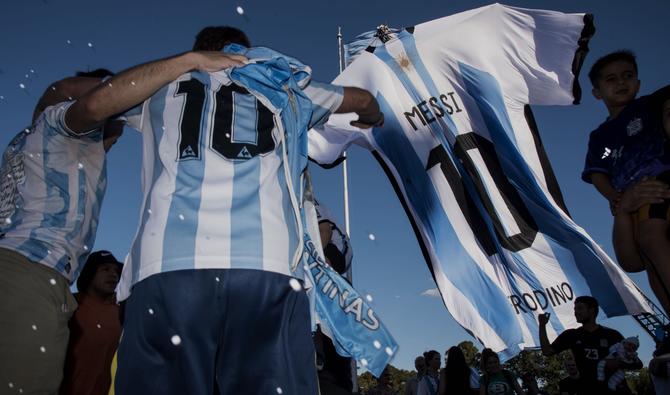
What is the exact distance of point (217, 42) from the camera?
2.03m

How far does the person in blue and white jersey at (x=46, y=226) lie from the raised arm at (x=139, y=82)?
17 centimetres

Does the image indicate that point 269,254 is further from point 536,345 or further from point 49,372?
point 536,345

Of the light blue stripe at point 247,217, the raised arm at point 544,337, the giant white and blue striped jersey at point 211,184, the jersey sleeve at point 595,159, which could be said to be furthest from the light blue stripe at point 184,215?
the raised arm at point 544,337

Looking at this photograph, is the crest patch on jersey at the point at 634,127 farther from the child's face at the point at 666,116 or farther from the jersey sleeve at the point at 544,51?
the jersey sleeve at the point at 544,51

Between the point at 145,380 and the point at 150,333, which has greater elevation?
the point at 150,333

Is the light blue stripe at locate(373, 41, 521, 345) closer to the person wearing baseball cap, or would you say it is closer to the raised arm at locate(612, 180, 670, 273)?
the raised arm at locate(612, 180, 670, 273)

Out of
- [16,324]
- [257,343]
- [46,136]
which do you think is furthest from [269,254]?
[46,136]

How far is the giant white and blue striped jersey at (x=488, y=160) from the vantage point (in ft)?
19.4

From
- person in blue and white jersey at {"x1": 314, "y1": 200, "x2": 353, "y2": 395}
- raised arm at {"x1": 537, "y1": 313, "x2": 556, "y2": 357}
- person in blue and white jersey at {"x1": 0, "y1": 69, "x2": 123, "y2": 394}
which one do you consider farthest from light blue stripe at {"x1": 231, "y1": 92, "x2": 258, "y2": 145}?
raised arm at {"x1": 537, "y1": 313, "x2": 556, "y2": 357}

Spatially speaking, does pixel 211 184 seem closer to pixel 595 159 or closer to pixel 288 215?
pixel 288 215

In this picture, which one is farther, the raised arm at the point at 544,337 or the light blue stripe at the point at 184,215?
the raised arm at the point at 544,337

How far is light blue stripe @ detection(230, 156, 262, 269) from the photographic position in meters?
1.49

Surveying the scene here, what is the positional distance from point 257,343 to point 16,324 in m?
1.17

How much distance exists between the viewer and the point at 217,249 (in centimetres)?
147
